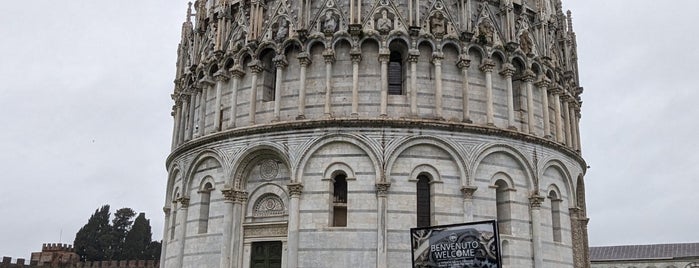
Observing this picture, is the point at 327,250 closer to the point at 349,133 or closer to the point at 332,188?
the point at 332,188

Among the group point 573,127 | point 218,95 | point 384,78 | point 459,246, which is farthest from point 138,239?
point 459,246

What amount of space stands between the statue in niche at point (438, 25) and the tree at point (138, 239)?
46020mm

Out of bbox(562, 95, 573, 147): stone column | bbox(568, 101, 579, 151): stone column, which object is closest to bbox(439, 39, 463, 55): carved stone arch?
bbox(562, 95, 573, 147): stone column

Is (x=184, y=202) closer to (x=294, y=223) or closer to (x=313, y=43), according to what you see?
(x=294, y=223)

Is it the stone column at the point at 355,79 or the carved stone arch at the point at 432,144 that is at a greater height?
the stone column at the point at 355,79

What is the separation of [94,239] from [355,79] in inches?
1928

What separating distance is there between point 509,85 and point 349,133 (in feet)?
20.2

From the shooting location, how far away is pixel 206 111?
2414 centimetres

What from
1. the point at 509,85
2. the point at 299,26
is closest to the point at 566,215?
the point at 509,85

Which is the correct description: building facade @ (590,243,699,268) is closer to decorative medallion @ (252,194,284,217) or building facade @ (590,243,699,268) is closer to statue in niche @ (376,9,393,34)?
statue in niche @ (376,9,393,34)

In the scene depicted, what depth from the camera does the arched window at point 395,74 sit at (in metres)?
21.7

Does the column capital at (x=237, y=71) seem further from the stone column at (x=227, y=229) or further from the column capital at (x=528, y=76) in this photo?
the column capital at (x=528, y=76)

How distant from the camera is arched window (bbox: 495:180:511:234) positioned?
21125mm

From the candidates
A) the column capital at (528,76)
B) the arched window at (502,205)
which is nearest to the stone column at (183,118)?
the arched window at (502,205)
